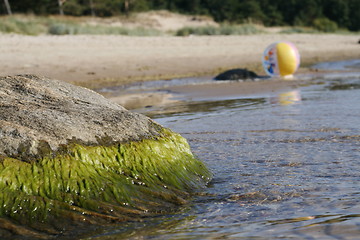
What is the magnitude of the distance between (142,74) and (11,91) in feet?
39.6

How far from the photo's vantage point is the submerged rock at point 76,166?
344 cm

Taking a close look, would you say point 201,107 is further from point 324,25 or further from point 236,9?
point 236,9

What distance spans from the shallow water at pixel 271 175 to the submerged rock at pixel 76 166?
0.22 m

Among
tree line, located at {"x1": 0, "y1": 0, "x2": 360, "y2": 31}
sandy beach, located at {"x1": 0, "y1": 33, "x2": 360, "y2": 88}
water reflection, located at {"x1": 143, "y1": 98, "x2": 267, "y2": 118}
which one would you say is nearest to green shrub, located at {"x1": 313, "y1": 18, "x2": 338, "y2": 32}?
tree line, located at {"x1": 0, "y1": 0, "x2": 360, "y2": 31}

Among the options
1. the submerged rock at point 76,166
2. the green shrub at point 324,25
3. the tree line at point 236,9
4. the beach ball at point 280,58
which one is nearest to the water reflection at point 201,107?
the beach ball at point 280,58

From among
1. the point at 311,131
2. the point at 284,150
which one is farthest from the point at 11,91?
the point at 311,131

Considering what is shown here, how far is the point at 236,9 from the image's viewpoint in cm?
5194

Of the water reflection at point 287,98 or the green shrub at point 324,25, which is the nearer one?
the water reflection at point 287,98

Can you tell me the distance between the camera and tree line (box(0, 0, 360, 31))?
4678cm

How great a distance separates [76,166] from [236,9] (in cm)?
4962

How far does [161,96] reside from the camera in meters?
12.0

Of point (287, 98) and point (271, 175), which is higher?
point (271, 175)

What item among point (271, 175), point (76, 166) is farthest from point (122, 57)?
point (76, 166)

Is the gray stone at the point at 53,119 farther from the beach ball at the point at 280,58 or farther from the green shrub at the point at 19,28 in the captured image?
the green shrub at the point at 19,28
